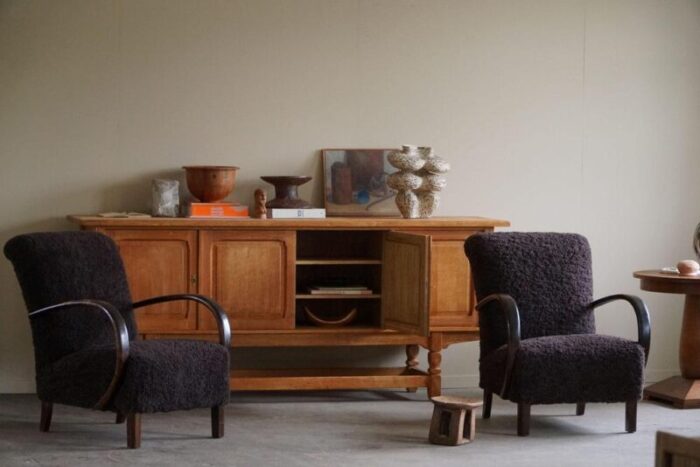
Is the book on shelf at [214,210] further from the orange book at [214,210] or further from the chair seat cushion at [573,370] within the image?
the chair seat cushion at [573,370]

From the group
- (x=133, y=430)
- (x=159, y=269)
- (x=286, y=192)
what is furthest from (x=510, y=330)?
(x=159, y=269)

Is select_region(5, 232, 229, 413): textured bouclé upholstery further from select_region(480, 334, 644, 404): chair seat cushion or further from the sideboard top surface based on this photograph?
select_region(480, 334, 644, 404): chair seat cushion

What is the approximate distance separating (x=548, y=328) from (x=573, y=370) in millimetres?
412

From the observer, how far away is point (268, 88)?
254 inches

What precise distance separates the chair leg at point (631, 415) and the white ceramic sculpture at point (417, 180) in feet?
5.06

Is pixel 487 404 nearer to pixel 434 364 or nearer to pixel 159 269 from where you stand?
pixel 434 364

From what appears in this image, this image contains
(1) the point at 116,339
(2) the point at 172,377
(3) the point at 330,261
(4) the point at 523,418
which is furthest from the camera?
(3) the point at 330,261

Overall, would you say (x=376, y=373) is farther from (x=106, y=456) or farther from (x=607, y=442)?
(x=106, y=456)

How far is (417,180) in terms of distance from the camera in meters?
6.29

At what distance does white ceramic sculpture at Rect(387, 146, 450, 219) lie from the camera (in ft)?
20.6

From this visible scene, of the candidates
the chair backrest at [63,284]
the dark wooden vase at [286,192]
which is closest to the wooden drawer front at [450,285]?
the dark wooden vase at [286,192]

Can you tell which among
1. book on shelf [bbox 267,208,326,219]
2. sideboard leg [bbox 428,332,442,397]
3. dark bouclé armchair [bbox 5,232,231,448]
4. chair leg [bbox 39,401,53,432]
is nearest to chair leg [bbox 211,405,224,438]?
dark bouclé armchair [bbox 5,232,231,448]

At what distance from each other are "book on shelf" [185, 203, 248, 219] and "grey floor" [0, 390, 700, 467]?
100 cm

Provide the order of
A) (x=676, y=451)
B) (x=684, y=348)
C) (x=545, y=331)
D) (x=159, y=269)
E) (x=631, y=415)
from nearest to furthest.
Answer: (x=676, y=451) → (x=631, y=415) → (x=545, y=331) → (x=159, y=269) → (x=684, y=348)
